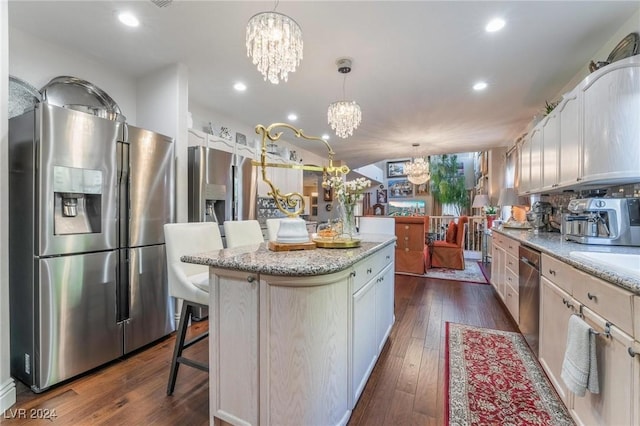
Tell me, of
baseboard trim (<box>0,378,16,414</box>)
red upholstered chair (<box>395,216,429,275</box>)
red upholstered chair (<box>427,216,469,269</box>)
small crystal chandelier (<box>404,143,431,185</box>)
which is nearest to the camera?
baseboard trim (<box>0,378,16,414</box>)

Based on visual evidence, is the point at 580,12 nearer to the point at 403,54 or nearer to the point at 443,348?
the point at 403,54

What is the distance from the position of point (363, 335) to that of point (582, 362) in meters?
1.04

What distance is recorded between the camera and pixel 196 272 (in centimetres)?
199

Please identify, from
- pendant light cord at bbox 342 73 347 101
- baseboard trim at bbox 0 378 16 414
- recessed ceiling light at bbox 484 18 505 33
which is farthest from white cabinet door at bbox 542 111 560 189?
baseboard trim at bbox 0 378 16 414

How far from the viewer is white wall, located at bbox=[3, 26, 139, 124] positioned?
7.34ft

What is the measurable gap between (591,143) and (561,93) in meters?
1.93

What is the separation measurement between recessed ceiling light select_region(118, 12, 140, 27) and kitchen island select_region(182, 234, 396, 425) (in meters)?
1.99

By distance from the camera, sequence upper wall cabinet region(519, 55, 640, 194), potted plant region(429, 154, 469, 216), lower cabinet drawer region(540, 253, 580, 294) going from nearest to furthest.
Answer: lower cabinet drawer region(540, 253, 580, 294) → upper wall cabinet region(519, 55, 640, 194) → potted plant region(429, 154, 469, 216)

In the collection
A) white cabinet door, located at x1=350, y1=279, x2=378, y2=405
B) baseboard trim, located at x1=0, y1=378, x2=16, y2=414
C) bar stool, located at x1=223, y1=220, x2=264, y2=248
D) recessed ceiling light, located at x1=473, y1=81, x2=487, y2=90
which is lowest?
baseboard trim, located at x1=0, y1=378, x2=16, y2=414

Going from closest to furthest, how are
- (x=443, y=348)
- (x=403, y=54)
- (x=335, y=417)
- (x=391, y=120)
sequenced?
1. (x=335, y=417)
2. (x=443, y=348)
3. (x=403, y=54)
4. (x=391, y=120)

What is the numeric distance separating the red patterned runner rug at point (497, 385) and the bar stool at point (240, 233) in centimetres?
181

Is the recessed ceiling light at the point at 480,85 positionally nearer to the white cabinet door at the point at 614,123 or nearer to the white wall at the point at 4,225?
the white cabinet door at the point at 614,123

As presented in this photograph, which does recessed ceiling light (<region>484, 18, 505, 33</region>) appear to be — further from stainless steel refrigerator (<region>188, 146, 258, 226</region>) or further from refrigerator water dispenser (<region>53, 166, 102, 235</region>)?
refrigerator water dispenser (<region>53, 166, 102, 235</region>)

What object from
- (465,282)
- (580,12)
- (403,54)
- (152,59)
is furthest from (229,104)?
(465,282)
